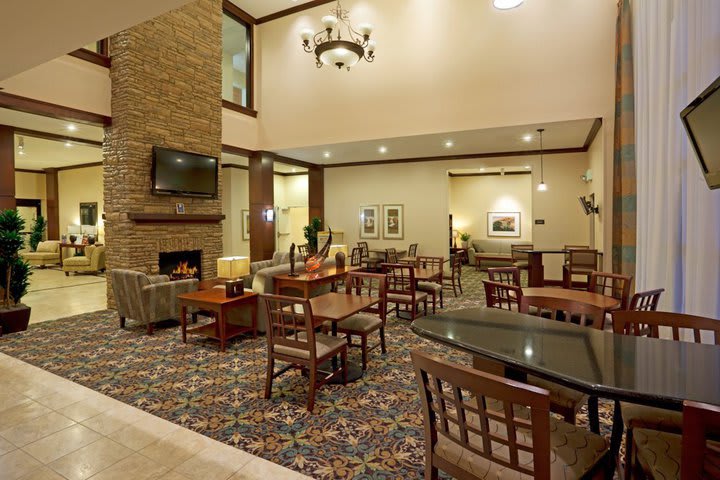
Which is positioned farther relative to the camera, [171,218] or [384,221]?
[384,221]

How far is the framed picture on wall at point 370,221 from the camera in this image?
10.4m

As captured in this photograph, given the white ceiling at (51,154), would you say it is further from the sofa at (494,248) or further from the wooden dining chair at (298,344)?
the sofa at (494,248)

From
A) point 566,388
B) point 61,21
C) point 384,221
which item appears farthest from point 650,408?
point 384,221

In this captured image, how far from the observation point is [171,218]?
642cm

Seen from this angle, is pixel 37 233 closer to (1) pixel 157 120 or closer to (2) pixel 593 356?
(1) pixel 157 120

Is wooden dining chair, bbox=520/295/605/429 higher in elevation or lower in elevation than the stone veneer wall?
lower

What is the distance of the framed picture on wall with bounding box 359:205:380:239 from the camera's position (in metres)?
10.4

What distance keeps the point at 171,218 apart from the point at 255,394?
14.8ft

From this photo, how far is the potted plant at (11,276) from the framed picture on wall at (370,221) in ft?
23.9

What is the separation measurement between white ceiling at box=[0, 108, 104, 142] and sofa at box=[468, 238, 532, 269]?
1080 cm

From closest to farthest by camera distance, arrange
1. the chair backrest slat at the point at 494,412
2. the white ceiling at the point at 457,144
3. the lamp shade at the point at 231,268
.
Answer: the chair backrest slat at the point at 494,412
the lamp shade at the point at 231,268
the white ceiling at the point at 457,144

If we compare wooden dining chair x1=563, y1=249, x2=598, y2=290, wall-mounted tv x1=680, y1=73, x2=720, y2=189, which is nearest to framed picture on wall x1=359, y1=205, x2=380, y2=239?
wooden dining chair x1=563, y1=249, x2=598, y2=290

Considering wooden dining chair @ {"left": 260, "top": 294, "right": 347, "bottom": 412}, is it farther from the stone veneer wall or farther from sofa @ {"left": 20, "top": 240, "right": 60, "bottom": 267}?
sofa @ {"left": 20, "top": 240, "right": 60, "bottom": 267}

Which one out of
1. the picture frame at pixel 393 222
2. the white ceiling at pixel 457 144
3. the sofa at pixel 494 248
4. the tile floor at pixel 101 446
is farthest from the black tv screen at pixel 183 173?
the sofa at pixel 494 248
